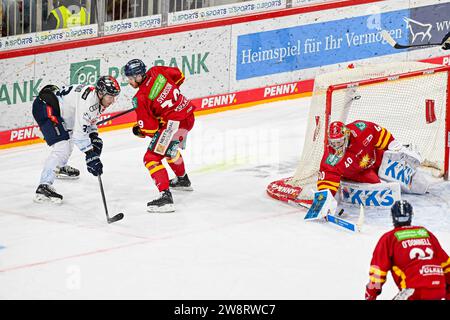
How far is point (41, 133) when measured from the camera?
27.5 ft

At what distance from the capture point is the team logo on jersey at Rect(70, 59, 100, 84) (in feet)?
33.9

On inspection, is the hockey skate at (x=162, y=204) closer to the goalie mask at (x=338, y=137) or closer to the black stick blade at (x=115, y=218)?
the black stick blade at (x=115, y=218)

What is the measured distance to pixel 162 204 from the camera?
313 inches

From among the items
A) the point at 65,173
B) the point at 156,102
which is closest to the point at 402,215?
the point at 156,102

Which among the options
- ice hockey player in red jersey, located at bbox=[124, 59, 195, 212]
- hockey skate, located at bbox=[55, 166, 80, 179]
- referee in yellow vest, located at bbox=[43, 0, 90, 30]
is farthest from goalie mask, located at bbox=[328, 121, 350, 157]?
referee in yellow vest, located at bbox=[43, 0, 90, 30]

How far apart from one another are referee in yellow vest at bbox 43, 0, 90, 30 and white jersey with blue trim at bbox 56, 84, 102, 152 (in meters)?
2.13

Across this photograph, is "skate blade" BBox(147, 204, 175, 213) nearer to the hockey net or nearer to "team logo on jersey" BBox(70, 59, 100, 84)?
the hockey net

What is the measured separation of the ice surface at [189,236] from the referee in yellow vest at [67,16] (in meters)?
1.20

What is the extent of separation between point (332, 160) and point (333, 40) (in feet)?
14.7

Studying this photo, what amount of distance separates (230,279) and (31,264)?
1.28 metres

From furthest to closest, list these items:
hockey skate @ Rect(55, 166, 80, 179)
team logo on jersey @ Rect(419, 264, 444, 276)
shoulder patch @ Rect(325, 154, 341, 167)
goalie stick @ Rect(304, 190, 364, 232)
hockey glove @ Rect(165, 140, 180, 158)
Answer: hockey skate @ Rect(55, 166, 80, 179)
hockey glove @ Rect(165, 140, 180, 158)
shoulder patch @ Rect(325, 154, 341, 167)
goalie stick @ Rect(304, 190, 364, 232)
team logo on jersey @ Rect(419, 264, 444, 276)

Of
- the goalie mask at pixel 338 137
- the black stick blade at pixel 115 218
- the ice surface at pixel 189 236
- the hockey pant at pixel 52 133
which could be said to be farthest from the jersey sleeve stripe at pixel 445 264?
the hockey pant at pixel 52 133
